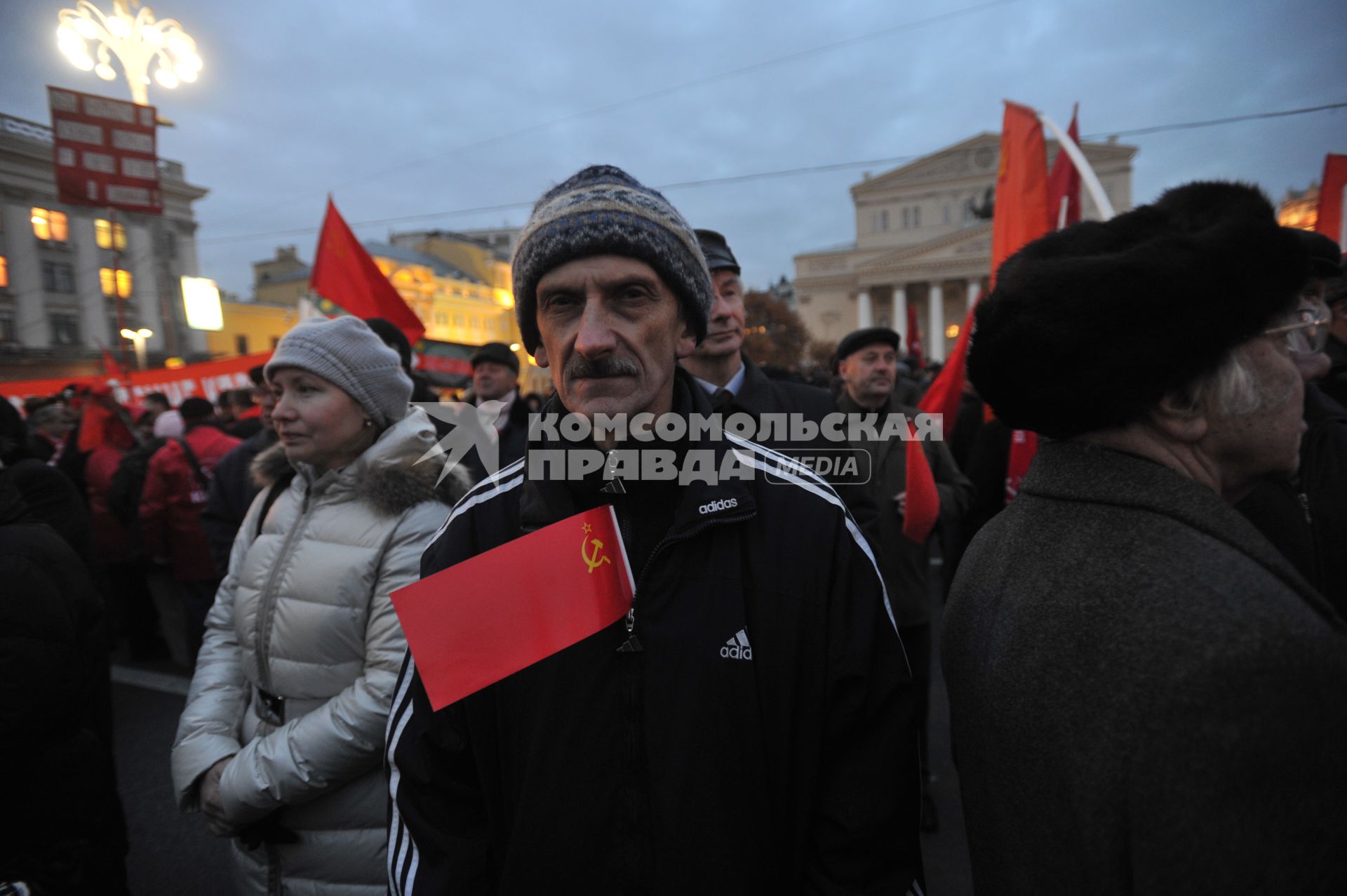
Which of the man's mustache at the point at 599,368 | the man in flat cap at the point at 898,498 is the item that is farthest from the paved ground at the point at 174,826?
the man's mustache at the point at 599,368

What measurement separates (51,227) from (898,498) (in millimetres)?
30225

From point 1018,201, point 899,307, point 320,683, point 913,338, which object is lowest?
point 320,683

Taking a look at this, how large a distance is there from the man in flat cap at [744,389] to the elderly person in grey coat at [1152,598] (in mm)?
1635

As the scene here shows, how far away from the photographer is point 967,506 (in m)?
3.79

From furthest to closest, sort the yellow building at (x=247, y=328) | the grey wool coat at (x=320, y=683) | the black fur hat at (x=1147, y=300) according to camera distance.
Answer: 1. the yellow building at (x=247, y=328)
2. the grey wool coat at (x=320, y=683)
3. the black fur hat at (x=1147, y=300)

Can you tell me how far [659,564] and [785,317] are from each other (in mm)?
38981

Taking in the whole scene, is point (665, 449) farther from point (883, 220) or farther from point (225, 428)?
point (883, 220)

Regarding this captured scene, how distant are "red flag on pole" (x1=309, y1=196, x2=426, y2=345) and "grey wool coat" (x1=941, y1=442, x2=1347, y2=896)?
16.8 ft

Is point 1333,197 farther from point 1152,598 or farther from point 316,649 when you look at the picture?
point 316,649

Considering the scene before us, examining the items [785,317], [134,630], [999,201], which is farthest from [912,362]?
[785,317]

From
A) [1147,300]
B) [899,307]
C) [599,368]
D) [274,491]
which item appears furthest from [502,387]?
[899,307]

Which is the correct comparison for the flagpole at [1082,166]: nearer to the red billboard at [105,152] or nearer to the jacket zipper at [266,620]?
the jacket zipper at [266,620]

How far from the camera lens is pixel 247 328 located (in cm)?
3644

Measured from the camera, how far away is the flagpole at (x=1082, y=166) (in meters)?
5.05
